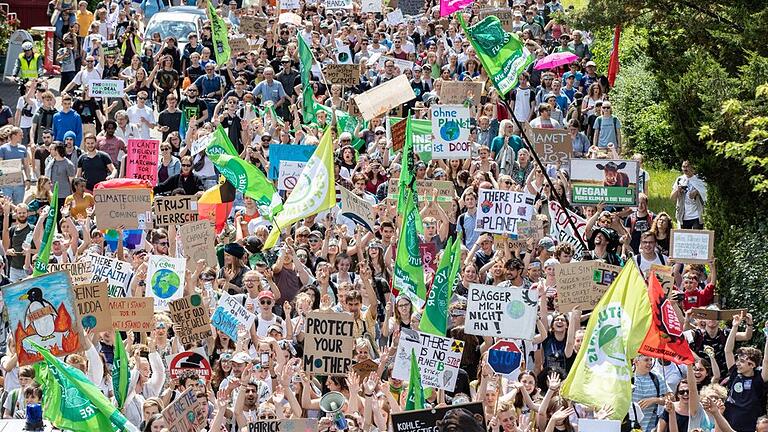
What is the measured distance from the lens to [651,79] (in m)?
27.2

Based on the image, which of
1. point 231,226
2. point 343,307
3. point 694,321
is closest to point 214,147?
point 231,226

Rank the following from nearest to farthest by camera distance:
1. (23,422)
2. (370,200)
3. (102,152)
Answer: (23,422) → (370,200) → (102,152)

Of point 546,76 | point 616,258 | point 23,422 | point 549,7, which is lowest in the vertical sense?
point 23,422

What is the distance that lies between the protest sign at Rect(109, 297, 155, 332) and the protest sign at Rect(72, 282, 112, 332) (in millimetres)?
85

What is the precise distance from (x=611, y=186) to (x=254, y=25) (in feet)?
38.6

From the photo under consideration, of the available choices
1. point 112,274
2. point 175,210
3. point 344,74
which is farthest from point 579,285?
point 344,74

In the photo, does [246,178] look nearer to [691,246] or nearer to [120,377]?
Answer: [691,246]

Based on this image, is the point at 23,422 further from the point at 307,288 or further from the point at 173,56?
the point at 173,56

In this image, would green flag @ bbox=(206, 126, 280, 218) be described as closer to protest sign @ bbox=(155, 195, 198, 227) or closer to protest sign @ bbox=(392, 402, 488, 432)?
protest sign @ bbox=(155, 195, 198, 227)

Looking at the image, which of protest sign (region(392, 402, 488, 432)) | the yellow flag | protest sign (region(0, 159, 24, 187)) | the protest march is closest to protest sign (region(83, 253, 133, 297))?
the protest march

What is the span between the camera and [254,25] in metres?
30.3

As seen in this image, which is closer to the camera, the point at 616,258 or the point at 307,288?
the point at 307,288

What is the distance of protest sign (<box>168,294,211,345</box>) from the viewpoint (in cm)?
1608

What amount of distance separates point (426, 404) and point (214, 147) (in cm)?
622
